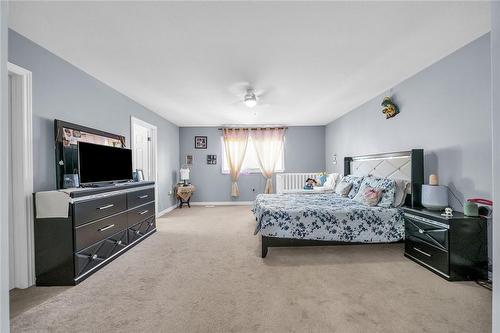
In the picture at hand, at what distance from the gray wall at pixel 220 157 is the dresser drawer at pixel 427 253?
4161mm

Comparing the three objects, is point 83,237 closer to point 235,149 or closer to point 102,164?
point 102,164

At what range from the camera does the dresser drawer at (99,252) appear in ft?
7.70

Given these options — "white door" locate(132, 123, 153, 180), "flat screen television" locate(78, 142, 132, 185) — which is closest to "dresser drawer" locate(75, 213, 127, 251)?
"flat screen television" locate(78, 142, 132, 185)

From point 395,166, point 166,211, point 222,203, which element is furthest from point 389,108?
point 166,211

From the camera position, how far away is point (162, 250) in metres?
3.18

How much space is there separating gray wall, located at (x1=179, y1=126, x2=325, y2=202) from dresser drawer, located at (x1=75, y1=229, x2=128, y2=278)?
368cm

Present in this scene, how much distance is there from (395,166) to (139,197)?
3920 millimetres

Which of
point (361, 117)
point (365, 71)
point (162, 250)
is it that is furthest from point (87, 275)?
point (361, 117)

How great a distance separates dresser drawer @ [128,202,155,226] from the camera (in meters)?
3.35

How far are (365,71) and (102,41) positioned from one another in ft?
9.94

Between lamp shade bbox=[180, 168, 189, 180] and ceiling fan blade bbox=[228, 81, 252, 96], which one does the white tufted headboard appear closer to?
ceiling fan blade bbox=[228, 81, 252, 96]

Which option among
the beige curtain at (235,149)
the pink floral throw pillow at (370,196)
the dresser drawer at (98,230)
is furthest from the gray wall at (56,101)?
the pink floral throw pillow at (370,196)

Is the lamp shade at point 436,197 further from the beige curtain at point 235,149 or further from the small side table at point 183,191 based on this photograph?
the small side table at point 183,191

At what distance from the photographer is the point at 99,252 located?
2635 millimetres
